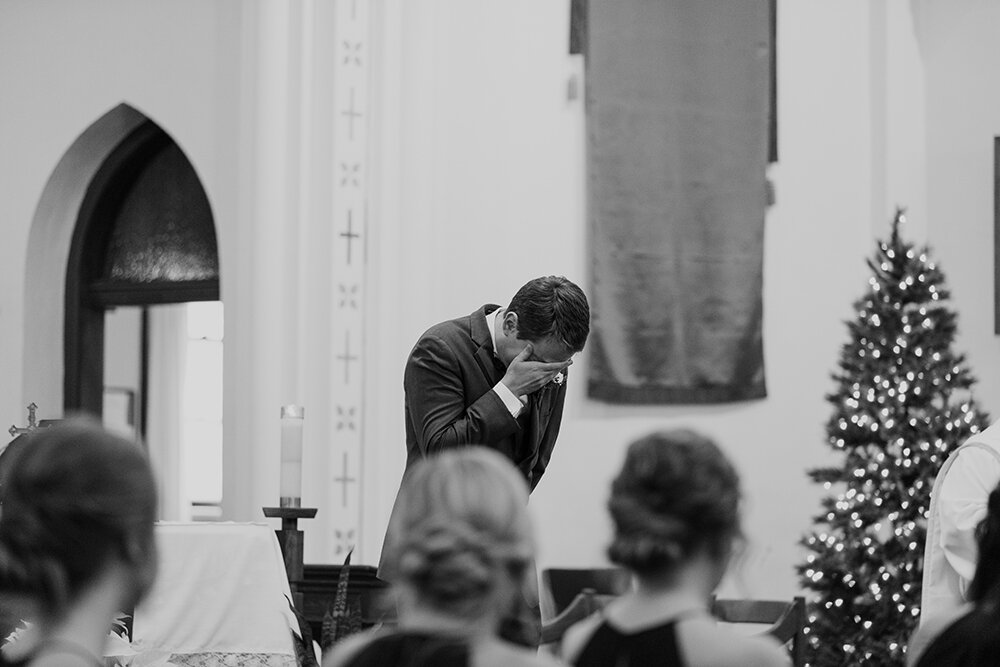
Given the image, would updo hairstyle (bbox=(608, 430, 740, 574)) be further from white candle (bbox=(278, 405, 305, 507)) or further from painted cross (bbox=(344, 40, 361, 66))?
painted cross (bbox=(344, 40, 361, 66))

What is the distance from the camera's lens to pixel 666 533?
87.4 inches

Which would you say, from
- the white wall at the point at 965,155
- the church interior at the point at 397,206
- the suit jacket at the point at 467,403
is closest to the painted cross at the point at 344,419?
the church interior at the point at 397,206

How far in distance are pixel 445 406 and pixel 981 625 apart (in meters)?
2.13

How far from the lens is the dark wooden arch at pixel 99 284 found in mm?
8703

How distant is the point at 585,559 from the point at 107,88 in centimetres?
355

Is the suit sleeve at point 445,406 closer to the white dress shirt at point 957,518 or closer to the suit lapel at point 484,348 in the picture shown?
the suit lapel at point 484,348

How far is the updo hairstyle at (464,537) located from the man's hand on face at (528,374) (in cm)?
203

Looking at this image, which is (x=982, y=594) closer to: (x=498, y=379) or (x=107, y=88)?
(x=498, y=379)

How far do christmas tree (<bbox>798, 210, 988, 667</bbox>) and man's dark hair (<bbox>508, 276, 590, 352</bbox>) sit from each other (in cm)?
343

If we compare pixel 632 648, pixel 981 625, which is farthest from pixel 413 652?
pixel 981 625

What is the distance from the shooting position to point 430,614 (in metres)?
2.04

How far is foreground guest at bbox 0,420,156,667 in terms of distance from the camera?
6.40 feet

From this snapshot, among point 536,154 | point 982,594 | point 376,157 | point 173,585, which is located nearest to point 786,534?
point 536,154

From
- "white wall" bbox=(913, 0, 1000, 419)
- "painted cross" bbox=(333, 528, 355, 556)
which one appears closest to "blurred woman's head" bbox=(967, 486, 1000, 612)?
"painted cross" bbox=(333, 528, 355, 556)
